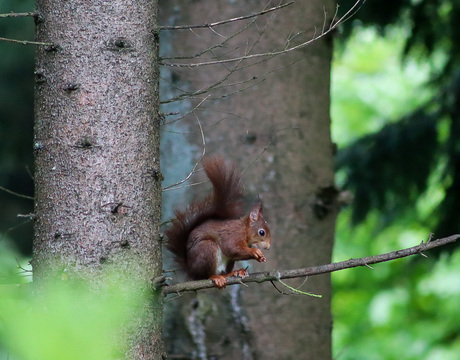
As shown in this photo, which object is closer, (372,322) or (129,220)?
(129,220)

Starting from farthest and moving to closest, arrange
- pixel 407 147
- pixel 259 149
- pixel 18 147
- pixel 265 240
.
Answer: pixel 18 147 → pixel 407 147 → pixel 259 149 → pixel 265 240

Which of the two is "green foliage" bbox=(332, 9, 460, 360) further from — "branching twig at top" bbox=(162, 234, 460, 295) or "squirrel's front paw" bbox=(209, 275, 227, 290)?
→ "branching twig at top" bbox=(162, 234, 460, 295)

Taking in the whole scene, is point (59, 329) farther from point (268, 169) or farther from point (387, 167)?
point (387, 167)

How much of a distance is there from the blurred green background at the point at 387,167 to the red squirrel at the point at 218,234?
0.42m

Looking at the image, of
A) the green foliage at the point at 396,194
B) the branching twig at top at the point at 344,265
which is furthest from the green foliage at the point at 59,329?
the green foliage at the point at 396,194

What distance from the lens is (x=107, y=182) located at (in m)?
1.32

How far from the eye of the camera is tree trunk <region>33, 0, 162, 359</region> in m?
1.30

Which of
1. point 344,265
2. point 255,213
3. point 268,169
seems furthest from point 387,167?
point 344,265

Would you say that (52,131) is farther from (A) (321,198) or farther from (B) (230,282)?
(A) (321,198)

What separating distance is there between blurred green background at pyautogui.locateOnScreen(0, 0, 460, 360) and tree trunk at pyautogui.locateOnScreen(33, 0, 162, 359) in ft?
0.59

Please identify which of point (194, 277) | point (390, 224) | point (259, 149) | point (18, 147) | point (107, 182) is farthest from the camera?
point (18, 147)

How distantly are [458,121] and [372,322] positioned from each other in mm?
2321

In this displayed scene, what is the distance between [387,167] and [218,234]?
1917 millimetres

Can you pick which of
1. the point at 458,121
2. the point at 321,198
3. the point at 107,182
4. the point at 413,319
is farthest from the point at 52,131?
the point at 413,319
